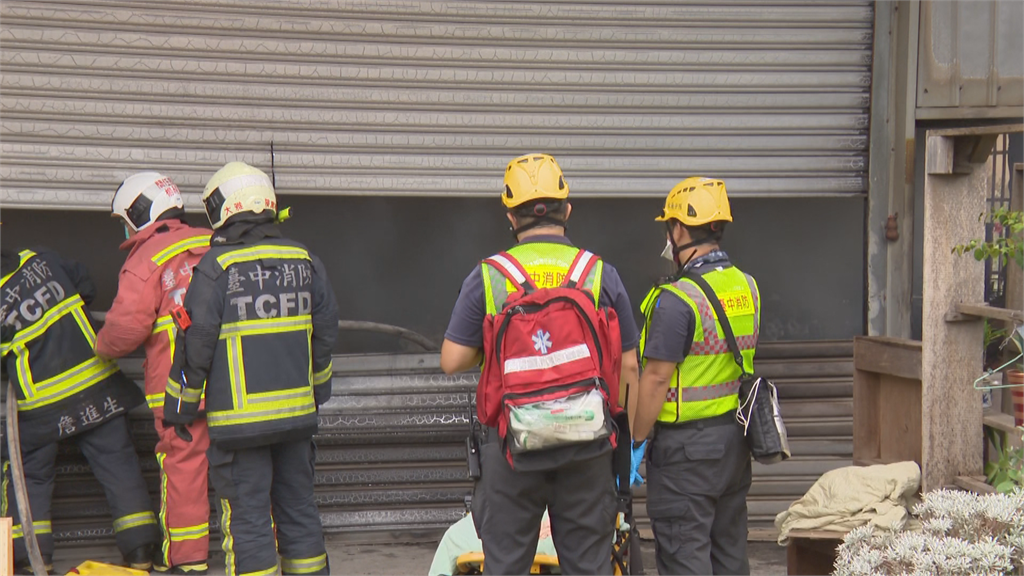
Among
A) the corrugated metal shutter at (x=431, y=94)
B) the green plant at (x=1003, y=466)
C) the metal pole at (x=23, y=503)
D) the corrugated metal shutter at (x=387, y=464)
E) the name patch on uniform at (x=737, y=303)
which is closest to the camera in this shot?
the green plant at (x=1003, y=466)

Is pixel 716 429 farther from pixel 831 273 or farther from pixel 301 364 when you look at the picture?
pixel 831 273

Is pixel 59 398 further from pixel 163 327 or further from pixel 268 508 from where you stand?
pixel 268 508

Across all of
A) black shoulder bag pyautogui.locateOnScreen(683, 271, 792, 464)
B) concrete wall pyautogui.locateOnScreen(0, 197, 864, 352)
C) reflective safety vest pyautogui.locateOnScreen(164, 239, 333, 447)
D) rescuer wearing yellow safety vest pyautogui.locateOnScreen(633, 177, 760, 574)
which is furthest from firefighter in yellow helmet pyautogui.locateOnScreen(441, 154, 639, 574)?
concrete wall pyautogui.locateOnScreen(0, 197, 864, 352)

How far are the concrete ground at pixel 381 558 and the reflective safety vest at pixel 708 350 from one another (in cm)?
149

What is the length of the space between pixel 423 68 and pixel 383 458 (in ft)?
7.07

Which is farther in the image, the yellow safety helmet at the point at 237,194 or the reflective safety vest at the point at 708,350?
the yellow safety helmet at the point at 237,194

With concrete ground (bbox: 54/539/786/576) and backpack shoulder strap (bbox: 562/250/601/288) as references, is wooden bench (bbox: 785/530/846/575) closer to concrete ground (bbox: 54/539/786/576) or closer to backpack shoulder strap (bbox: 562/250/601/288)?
concrete ground (bbox: 54/539/786/576)

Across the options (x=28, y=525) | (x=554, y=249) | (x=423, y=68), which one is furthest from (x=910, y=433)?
(x=28, y=525)

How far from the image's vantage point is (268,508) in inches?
175

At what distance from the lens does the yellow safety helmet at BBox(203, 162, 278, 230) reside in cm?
437

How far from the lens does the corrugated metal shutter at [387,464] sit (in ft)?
17.8

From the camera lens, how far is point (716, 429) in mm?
4062

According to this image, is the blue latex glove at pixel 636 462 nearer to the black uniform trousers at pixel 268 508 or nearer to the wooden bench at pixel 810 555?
the wooden bench at pixel 810 555

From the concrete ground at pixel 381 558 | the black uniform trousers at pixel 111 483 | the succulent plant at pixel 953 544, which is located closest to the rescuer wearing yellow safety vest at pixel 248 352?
the concrete ground at pixel 381 558
